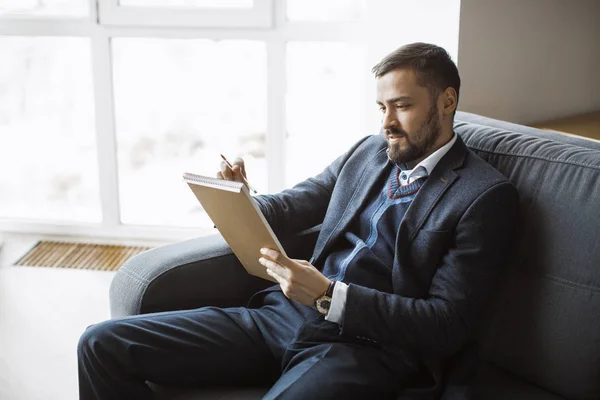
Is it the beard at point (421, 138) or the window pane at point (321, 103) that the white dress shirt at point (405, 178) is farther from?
the window pane at point (321, 103)

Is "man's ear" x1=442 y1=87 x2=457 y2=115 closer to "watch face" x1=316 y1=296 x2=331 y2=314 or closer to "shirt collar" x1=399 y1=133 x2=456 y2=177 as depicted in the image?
"shirt collar" x1=399 y1=133 x2=456 y2=177

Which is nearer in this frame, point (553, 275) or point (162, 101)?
point (553, 275)

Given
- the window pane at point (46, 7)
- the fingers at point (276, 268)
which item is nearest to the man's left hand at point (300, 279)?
the fingers at point (276, 268)

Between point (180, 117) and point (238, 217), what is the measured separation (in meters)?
1.65

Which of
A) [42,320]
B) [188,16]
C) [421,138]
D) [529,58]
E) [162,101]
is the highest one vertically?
[188,16]

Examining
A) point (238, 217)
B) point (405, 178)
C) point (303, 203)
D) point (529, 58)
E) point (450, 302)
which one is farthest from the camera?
point (529, 58)

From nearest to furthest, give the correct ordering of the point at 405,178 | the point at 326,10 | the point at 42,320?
the point at 405,178 < the point at 42,320 < the point at 326,10

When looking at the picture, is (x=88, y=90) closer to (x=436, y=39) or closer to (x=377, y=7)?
(x=377, y=7)

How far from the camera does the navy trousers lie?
1.54 meters

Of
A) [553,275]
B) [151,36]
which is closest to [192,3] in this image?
[151,36]

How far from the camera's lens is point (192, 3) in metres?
3.01

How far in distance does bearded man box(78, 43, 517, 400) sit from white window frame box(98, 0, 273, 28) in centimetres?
135

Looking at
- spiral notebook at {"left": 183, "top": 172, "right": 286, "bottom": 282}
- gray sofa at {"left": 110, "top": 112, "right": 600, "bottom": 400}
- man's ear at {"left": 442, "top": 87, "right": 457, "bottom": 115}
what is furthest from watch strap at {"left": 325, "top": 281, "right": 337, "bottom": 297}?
man's ear at {"left": 442, "top": 87, "right": 457, "bottom": 115}

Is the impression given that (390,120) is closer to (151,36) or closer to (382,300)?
(382,300)
